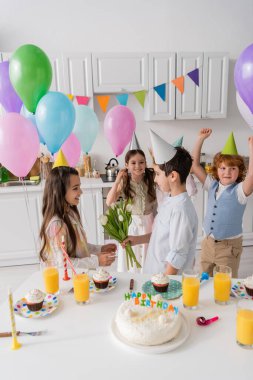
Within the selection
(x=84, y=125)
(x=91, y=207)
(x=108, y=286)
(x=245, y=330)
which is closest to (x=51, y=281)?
(x=108, y=286)

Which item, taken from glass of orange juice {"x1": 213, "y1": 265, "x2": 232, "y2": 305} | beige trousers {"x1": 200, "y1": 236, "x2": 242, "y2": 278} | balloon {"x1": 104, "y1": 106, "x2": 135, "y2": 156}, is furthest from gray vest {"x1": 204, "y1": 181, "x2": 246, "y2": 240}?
glass of orange juice {"x1": 213, "y1": 265, "x2": 232, "y2": 305}

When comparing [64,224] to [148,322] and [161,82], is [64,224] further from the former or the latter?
[161,82]

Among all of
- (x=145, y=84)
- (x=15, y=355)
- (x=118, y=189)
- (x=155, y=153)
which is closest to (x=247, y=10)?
(x=145, y=84)

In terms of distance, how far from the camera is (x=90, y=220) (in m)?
3.60

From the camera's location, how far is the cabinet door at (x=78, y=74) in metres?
3.50

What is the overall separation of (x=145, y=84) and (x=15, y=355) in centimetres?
316

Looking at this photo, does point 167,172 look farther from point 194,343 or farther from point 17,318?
point 17,318

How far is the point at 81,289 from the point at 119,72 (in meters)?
→ 2.80

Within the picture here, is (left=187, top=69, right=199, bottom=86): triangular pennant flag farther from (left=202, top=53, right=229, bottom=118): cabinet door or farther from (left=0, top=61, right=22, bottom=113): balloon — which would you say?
(left=0, top=61, right=22, bottom=113): balloon

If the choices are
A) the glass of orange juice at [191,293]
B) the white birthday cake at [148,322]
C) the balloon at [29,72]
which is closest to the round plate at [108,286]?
the white birthday cake at [148,322]

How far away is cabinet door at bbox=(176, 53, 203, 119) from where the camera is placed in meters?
3.69

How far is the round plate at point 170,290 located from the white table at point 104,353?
0.11 meters

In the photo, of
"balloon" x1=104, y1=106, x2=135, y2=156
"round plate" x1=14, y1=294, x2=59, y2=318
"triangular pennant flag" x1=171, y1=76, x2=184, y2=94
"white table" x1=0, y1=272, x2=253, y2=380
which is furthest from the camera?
"triangular pennant flag" x1=171, y1=76, x2=184, y2=94

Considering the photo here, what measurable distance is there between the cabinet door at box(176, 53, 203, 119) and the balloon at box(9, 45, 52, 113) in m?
2.26
